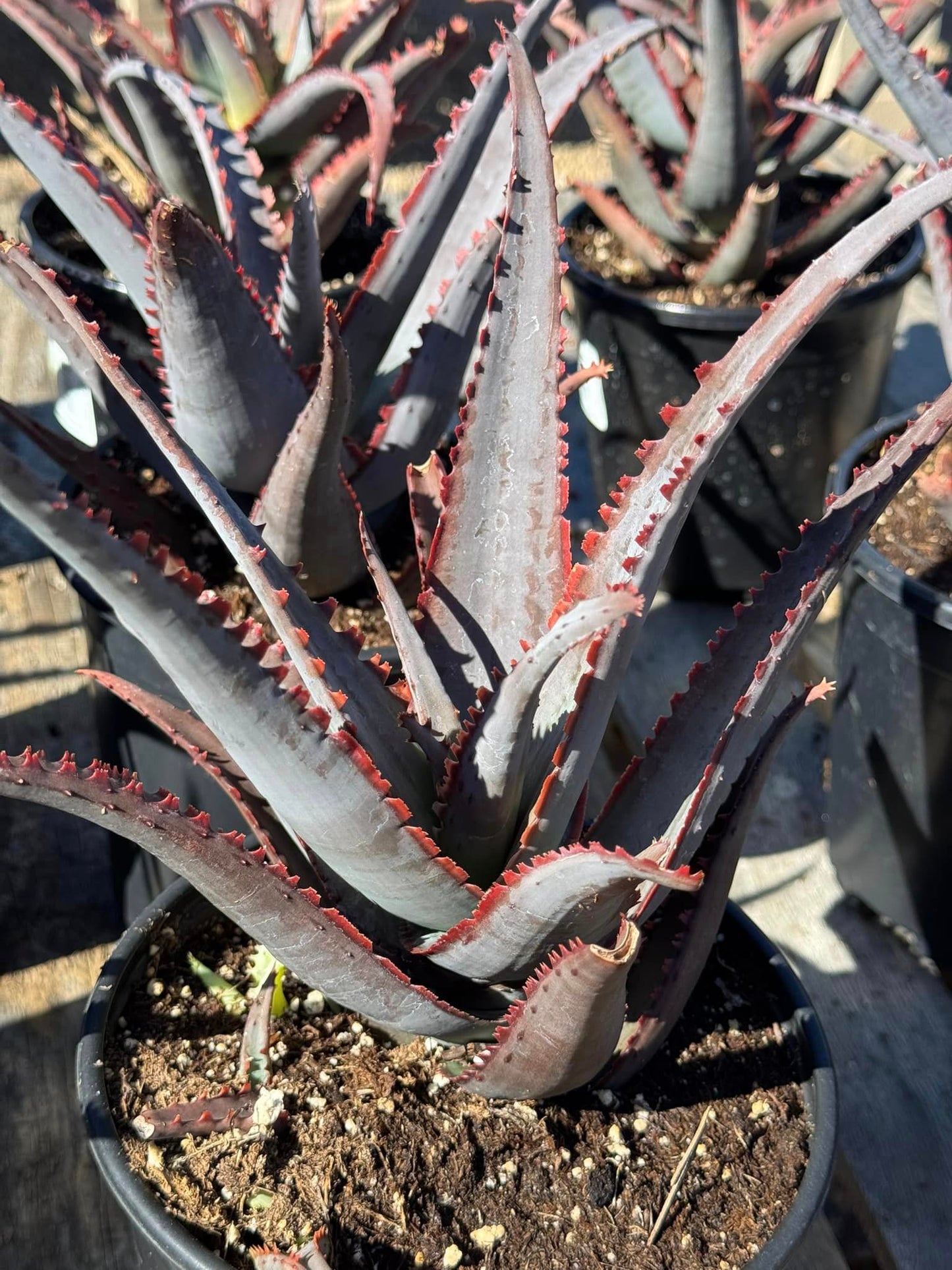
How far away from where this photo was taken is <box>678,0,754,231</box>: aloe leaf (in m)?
1.37

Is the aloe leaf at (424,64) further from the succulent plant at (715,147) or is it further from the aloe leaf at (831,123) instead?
the aloe leaf at (831,123)

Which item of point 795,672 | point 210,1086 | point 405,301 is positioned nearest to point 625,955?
point 210,1086

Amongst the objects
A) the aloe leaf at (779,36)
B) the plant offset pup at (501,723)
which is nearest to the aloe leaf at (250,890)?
the plant offset pup at (501,723)

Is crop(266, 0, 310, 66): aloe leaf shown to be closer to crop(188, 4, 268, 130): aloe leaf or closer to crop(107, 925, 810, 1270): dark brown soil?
crop(188, 4, 268, 130): aloe leaf

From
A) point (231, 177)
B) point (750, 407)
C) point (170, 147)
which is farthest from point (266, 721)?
point (750, 407)

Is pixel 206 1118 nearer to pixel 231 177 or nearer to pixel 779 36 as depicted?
pixel 231 177

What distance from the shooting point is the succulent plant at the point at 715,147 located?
1.52 m

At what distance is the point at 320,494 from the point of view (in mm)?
952

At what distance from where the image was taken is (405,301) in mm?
1052

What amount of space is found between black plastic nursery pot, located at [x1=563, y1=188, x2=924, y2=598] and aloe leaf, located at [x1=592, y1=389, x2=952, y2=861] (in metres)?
0.87

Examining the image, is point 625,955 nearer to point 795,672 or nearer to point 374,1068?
point 374,1068

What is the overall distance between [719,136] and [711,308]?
22 centimetres

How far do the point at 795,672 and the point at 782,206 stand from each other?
766mm

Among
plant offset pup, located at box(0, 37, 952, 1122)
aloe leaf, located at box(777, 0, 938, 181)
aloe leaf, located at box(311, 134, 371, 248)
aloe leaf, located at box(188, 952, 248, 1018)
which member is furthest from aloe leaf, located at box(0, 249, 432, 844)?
aloe leaf, located at box(777, 0, 938, 181)
